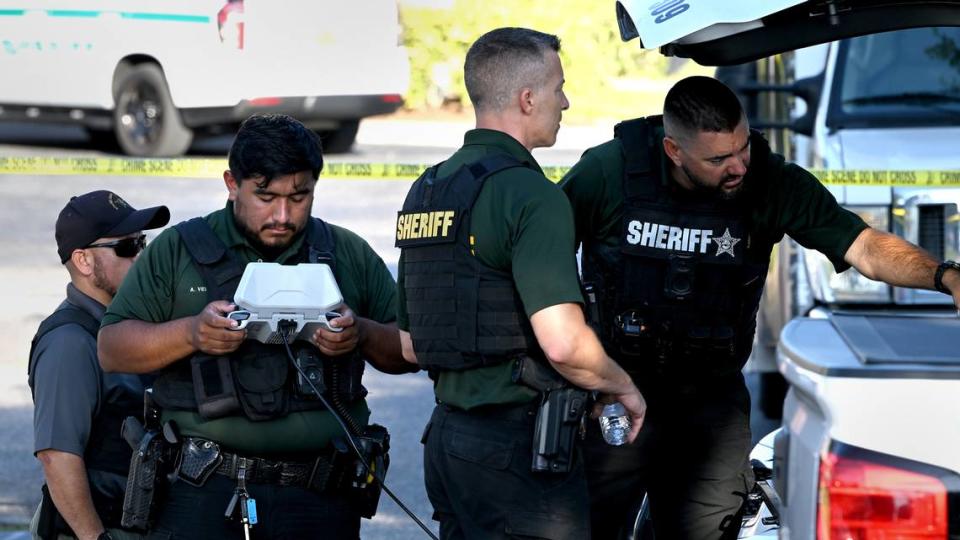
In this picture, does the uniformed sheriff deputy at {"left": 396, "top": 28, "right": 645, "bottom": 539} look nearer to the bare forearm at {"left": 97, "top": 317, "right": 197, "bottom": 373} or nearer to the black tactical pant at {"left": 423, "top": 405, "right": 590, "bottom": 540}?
the black tactical pant at {"left": 423, "top": 405, "right": 590, "bottom": 540}

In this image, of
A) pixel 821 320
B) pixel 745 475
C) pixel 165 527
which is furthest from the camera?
pixel 745 475

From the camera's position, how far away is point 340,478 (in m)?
3.95

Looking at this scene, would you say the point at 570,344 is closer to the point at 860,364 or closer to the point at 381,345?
the point at 381,345

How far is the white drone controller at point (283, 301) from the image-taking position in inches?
145

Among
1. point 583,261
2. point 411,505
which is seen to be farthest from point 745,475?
point 411,505

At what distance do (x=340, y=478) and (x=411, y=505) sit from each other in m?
2.93

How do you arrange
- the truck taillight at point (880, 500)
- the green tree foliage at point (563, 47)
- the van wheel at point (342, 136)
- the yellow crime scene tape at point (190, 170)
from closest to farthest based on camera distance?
the truck taillight at point (880, 500) → the yellow crime scene tape at point (190, 170) → the green tree foliage at point (563, 47) → the van wheel at point (342, 136)

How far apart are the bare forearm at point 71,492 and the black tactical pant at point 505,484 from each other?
985 millimetres

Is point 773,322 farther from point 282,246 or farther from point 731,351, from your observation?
point 282,246

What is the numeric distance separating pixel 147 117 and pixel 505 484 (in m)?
8.54

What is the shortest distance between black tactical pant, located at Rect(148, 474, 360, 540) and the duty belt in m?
0.02

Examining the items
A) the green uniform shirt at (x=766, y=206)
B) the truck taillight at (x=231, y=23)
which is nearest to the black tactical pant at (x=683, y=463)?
the green uniform shirt at (x=766, y=206)

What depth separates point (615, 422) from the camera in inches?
150

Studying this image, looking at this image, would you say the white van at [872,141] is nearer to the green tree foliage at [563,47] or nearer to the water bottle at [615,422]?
the green tree foliage at [563,47]
